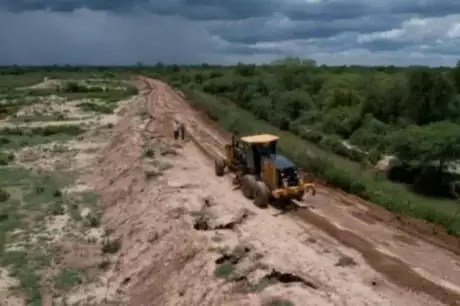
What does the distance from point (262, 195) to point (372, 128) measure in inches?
1248

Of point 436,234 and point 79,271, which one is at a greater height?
point 436,234

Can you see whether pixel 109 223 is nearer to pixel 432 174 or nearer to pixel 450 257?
pixel 450 257

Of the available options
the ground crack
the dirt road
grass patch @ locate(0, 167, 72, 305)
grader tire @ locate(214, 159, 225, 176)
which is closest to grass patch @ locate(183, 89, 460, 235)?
the dirt road

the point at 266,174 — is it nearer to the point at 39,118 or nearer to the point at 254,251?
the point at 254,251

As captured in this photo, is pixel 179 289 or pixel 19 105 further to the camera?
pixel 19 105

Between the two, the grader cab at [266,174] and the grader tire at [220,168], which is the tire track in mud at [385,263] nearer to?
the grader cab at [266,174]

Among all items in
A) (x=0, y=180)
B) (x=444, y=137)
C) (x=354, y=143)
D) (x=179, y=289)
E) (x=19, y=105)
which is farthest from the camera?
(x=19, y=105)

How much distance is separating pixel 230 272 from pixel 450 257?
7.61m

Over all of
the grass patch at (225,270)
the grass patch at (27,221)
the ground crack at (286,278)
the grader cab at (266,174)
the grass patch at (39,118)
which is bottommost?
the grass patch at (39,118)

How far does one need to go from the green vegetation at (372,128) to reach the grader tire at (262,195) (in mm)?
5606

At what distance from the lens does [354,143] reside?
50.3 m

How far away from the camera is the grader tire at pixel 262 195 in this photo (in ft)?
69.8

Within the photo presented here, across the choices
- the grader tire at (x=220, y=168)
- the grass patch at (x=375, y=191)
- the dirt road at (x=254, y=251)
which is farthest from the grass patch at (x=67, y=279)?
the grass patch at (x=375, y=191)

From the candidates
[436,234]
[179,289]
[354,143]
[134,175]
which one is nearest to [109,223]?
[134,175]
